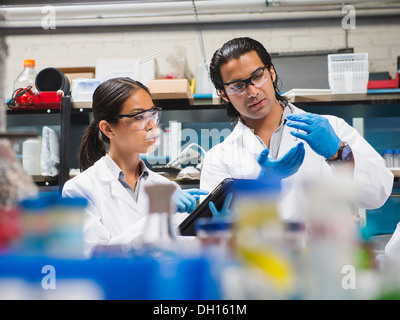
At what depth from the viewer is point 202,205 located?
716mm

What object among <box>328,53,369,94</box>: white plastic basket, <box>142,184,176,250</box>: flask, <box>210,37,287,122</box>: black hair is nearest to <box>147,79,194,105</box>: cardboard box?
<box>328,53,369,94</box>: white plastic basket

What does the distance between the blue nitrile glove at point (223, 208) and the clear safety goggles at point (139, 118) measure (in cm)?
35

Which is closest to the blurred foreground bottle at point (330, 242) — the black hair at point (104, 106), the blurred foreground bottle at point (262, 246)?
the blurred foreground bottle at point (262, 246)

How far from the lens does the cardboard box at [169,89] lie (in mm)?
2410

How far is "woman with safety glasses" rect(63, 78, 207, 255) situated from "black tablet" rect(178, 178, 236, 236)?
7.6 inches

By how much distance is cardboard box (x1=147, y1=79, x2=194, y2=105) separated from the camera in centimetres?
241

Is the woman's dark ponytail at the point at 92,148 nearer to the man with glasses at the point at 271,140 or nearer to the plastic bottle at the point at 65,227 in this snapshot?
the man with glasses at the point at 271,140

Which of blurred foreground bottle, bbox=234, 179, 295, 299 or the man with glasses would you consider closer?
blurred foreground bottle, bbox=234, 179, 295, 299

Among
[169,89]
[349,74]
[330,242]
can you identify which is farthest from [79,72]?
[330,242]

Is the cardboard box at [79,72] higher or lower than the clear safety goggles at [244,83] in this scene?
higher

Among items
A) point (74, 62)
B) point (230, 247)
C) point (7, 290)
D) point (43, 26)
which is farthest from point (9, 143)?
point (74, 62)

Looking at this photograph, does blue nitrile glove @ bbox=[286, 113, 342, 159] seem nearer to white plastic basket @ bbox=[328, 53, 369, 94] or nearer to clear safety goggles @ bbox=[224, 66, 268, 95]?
clear safety goggles @ bbox=[224, 66, 268, 95]

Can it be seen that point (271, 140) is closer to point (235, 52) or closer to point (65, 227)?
point (235, 52)

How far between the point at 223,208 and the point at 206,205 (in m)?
0.10
